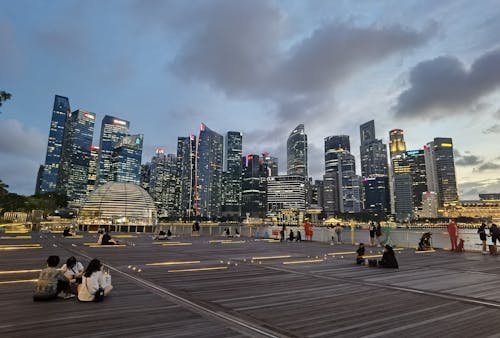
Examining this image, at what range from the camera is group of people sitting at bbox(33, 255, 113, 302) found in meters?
8.15

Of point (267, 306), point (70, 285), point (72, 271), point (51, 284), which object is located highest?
point (72, 271)

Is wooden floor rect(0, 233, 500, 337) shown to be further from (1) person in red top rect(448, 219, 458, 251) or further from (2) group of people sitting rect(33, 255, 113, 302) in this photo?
(1) person in red top rect(448, 219, 458, 251)

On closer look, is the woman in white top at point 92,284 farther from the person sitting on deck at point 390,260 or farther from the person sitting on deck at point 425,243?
the person sitting on deck at point 425,243

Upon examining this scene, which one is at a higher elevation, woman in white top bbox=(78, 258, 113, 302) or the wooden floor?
woman in white top bbox=(78, 258, 113, 302)

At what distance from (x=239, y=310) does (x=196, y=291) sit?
2.51 metres

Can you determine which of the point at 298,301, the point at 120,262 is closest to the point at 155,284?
the point at 298,301

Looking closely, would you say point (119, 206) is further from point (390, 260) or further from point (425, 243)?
point (390, 260)

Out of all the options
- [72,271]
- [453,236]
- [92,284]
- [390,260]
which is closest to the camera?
[92,284]

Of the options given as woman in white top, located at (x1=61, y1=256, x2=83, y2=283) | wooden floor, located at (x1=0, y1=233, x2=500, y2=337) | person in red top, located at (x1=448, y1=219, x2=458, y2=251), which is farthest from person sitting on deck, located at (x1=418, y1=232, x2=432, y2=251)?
woman in white top, located at (x1=61, y1=256, x2=83, y2=283)

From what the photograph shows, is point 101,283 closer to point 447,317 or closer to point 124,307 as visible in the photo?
point 124,307

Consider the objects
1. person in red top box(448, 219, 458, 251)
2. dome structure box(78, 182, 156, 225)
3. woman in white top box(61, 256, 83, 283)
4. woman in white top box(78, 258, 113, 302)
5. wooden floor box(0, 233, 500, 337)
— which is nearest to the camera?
wooden floor box(0, 233, 500, 337)

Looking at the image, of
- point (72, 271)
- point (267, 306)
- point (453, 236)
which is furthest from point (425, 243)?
point (72, 271)

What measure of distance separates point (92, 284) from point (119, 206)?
84.8m

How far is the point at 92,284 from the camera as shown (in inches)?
321
